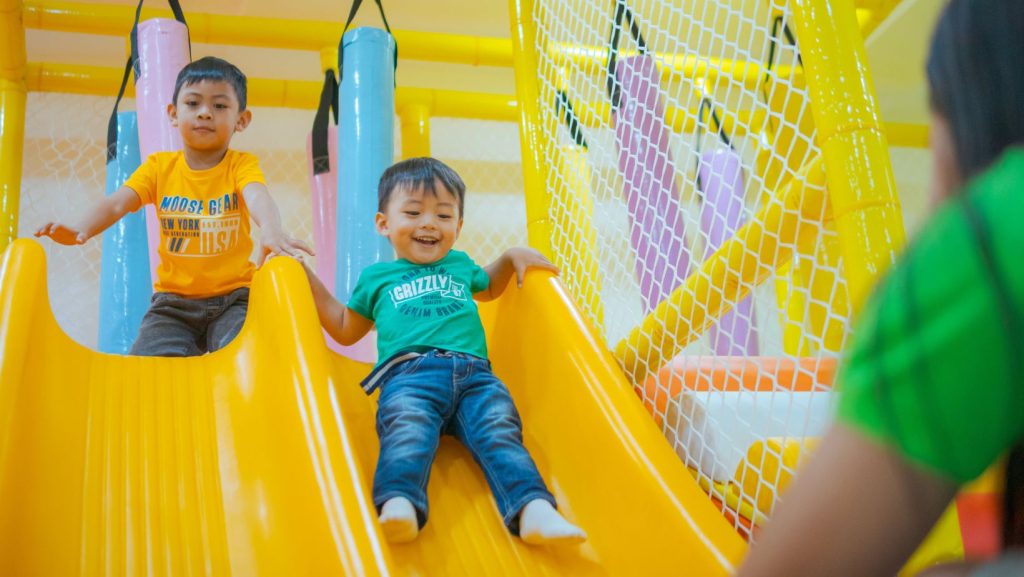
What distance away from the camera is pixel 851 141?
31.5 inches

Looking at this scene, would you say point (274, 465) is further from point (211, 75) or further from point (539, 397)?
point (211, 75)

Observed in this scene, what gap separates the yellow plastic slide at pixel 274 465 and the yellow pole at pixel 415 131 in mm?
1427

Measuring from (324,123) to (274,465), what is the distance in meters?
0.93

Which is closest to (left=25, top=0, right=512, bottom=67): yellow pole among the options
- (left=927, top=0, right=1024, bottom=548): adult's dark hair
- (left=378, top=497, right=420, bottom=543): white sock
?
(left=378, top=497, right=420, bottom=543): white sock

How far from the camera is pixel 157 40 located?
5.92ft

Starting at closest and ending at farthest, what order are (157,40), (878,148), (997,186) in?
(997,186) → (878,148) → (157,40)

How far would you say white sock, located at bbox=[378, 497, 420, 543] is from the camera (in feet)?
3.05

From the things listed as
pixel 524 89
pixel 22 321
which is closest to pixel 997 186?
pixel 22 321

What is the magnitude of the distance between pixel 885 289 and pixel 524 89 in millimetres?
1393

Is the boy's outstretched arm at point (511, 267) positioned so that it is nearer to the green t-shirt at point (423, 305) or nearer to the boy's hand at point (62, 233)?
the green t-shirt at point (423, 305)

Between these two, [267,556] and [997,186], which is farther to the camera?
[267,556]

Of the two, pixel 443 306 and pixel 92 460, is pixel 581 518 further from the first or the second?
pixel 92 460

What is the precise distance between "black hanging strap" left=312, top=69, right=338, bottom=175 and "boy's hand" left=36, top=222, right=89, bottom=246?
538 mm

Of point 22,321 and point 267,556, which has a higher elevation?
point 22,321
